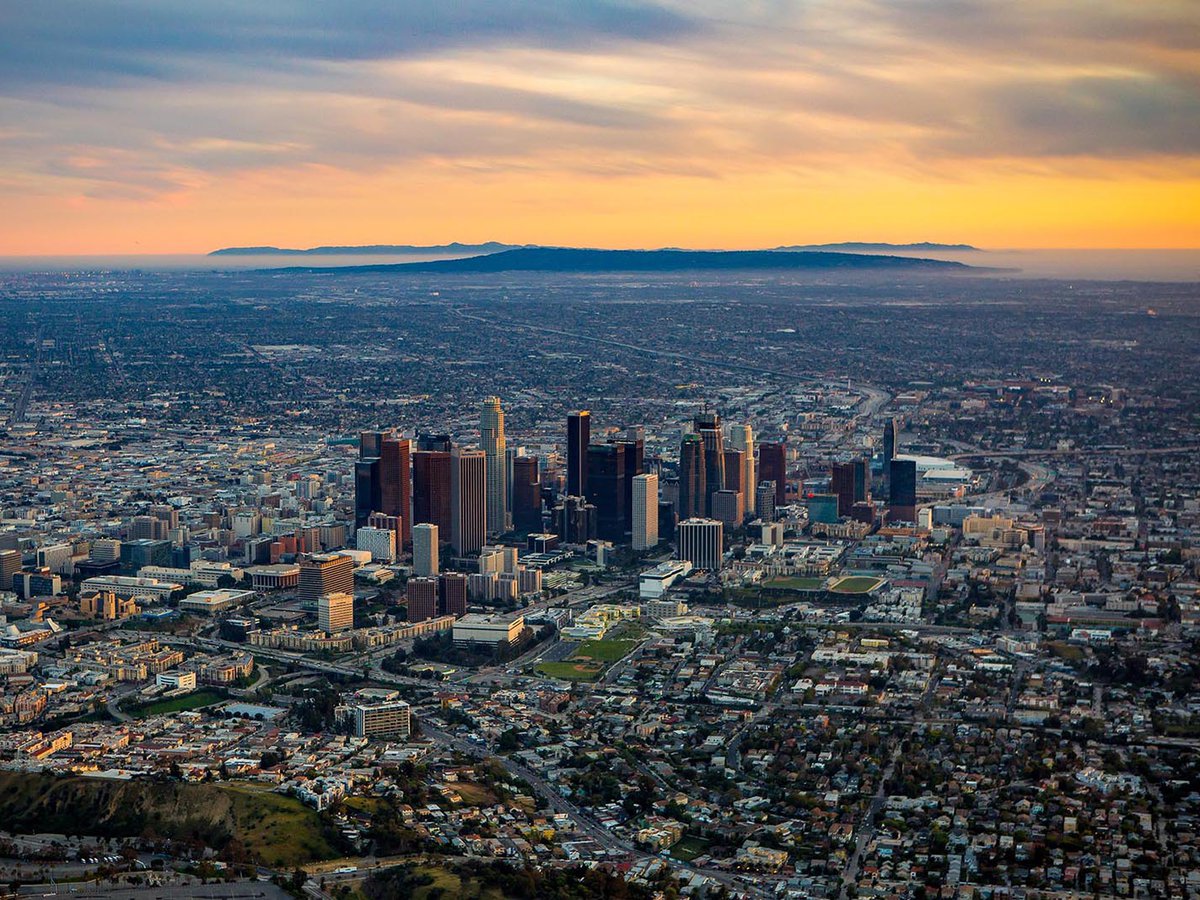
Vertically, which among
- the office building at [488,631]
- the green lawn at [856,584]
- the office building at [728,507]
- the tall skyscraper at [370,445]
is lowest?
the office building at [488,631]

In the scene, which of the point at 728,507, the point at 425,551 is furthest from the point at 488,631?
the point at 728,507

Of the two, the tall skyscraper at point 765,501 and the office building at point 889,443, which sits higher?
the office building at point 889,443

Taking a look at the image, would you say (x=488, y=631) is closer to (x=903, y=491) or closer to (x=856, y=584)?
(x=856, y=584)

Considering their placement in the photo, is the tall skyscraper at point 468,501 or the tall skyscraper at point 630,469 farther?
the tall skyscraper at point 630,469

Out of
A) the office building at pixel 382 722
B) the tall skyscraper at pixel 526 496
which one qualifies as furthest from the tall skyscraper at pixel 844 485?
the office building at pixel 382 722

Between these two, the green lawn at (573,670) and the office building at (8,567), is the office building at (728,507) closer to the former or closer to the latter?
the green lawn at (573,670)

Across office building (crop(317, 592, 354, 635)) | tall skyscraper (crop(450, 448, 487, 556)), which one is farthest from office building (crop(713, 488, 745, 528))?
office building (crop(317, 592, 354, 635))

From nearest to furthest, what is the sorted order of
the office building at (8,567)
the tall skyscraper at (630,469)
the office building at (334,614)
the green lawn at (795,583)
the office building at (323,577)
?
1. the office building at (334,614)
2. the green lawn at (795,583)
3. the office building at (323,577)
4. the office building at (8,567)
5. the tall skyscraper at (630,469)
